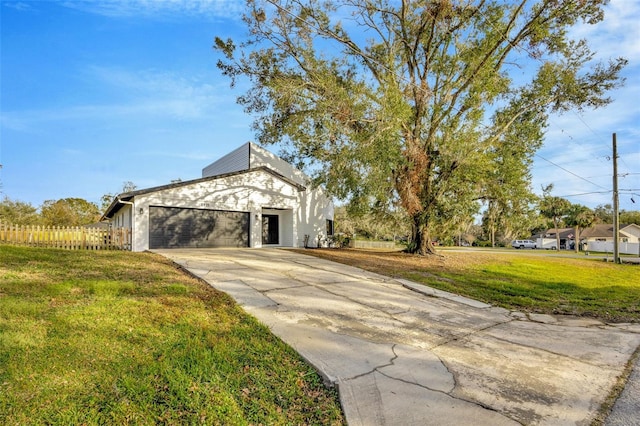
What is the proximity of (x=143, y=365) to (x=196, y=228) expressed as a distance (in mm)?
13375

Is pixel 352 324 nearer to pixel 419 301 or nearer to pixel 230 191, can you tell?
pixel 419 301

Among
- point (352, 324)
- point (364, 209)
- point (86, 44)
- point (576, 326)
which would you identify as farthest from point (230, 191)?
point (576, 326)

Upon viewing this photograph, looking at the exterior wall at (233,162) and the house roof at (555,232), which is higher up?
the exterior wall at (233,162)

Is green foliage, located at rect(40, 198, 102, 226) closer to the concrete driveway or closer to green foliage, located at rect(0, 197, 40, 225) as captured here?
green foliage, located at rect(0, 197, 40, 225)

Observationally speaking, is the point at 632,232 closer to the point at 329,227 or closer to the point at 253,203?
the point at 329,227

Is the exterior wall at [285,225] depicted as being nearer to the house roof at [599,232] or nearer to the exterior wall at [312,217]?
the exterior wall at [312,217]

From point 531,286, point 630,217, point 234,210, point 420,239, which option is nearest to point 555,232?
point 630,217

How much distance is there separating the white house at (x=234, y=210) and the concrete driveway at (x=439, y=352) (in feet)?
28.4

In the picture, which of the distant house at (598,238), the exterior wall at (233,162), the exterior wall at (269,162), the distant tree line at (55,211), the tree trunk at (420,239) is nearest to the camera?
the tree trunk at (420,239)

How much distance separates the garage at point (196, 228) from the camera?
14.6 m

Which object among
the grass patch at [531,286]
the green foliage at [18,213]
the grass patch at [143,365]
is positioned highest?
the green foliage at [18,213]

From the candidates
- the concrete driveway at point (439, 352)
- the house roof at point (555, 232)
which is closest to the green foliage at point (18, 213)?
the concrete driveway at point (439, 352)

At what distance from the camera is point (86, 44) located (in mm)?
7980

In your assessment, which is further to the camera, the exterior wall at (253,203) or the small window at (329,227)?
the small window at (329,227)
